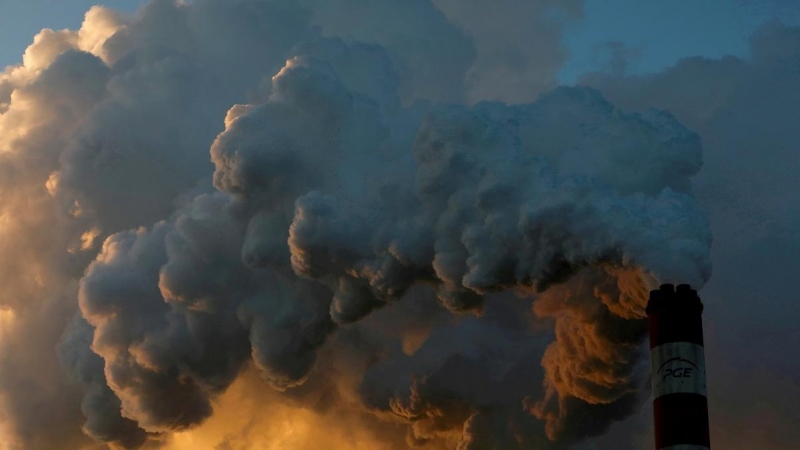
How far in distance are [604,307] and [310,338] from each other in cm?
2024

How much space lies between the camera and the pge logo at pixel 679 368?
184 ft

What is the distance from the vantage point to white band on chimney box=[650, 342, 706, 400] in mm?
55875

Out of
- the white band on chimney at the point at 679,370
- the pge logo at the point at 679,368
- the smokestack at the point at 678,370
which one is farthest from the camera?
the pge logo at the point at 679,368

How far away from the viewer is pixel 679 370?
5609 cm

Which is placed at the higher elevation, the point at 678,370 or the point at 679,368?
the point at 679,368

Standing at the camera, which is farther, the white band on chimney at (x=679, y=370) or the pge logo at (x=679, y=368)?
the pge logo at (x=679, y=368)

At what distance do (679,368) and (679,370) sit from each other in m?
0.10

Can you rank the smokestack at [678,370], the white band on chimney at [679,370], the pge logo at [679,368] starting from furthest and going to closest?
the pge logo at [679,368] → the white band on chimney at [679,370] → the smokestack at [678,370]

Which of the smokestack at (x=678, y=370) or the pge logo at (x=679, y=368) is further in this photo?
the pge logo at (x=679, y=368)

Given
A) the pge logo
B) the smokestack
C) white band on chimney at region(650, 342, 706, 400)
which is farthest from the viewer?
the pge logo

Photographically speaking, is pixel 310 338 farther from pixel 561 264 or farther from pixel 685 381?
pixel 685 381

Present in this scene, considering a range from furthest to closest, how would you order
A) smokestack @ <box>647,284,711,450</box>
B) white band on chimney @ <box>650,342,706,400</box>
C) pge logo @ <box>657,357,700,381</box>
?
pge logo @ <box>657,357,700,381</box>, white band on chimney @ <box>650,342,706,400</box>, smokestack @ <box>647,284,711,450</box>

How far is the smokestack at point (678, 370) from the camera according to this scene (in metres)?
55.4

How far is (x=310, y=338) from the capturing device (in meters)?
76.2
